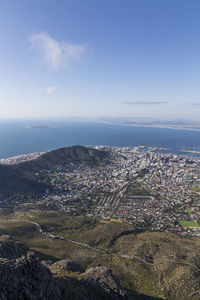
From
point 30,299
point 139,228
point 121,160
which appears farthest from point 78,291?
point 121,160

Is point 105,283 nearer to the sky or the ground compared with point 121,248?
nearer to the sky

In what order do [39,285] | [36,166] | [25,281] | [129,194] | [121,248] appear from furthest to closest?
1. [36,166]
2. [129,194]
3. [121,248]
4. [39,285]
5. [25,281]

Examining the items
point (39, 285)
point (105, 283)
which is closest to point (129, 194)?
point (105, 283)

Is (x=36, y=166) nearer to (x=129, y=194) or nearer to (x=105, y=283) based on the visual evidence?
(x=129, y=194)

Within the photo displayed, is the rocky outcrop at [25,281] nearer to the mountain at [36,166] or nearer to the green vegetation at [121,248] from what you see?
the green vegetation at [121,248]

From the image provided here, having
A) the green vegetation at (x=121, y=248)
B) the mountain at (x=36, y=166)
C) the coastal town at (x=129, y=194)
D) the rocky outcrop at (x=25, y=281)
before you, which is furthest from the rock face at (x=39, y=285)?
the mountain at (x=36, y=166)

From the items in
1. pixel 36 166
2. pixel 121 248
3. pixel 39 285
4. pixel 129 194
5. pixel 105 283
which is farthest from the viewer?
pixel 36 166
